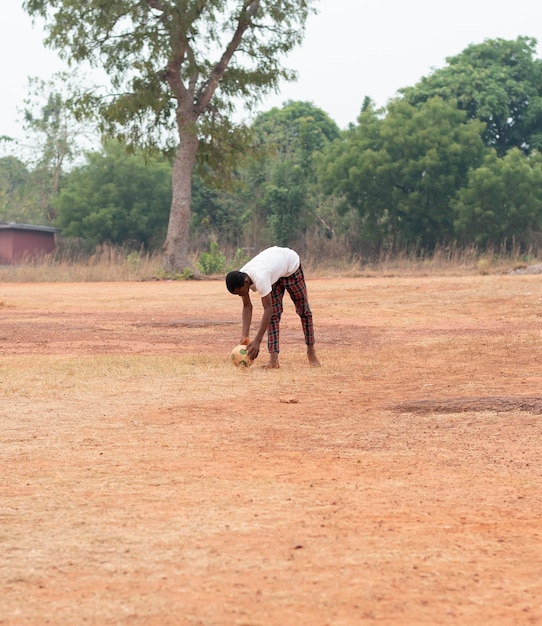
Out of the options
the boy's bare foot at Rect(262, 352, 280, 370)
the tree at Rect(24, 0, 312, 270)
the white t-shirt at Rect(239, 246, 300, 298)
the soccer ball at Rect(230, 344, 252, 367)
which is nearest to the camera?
the white t-shirt at Rect(239, 246, 300, 298)

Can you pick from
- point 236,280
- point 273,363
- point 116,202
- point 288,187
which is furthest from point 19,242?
point 236,280

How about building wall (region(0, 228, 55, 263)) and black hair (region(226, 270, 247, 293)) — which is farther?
building wall (region(0, 228, 55, 263))

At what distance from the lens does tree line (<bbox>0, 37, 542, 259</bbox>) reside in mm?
35469

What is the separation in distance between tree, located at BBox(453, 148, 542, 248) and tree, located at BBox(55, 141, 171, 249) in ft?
42.9

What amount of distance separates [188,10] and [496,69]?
1836 cm

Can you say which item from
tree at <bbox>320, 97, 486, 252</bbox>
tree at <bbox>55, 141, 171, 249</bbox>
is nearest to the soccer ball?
tree at <bbox>320, 97, 486, 252</bbox>

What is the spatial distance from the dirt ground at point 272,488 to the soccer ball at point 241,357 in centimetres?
26

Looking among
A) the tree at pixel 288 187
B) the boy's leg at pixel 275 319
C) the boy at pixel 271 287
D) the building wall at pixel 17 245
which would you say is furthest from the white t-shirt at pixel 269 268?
the building wall at pixel 17 245

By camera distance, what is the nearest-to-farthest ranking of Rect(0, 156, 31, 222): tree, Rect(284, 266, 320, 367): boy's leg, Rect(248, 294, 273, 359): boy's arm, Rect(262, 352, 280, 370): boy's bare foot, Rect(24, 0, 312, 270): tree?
Rect(248, 294, 273, 359): boy's arm, Rect(284, 266, 320, 367): boy's leg, Rect(262, 352, 280, 370): boy's bare foot, Rect(24, 0, 312, 270): tree, Rect(0, 156, 31, 222): tree

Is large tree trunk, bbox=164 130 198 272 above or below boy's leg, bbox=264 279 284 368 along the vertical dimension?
above

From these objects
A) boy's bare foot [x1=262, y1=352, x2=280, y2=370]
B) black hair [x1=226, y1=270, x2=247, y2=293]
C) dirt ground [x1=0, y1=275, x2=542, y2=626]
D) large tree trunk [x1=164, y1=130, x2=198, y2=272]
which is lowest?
dirt ground [x1=0, y1=275, x2=542, y2=626]

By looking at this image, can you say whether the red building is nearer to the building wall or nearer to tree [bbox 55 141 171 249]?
the building wall

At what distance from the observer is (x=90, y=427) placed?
24.0 feet

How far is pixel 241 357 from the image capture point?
34.7 feet
